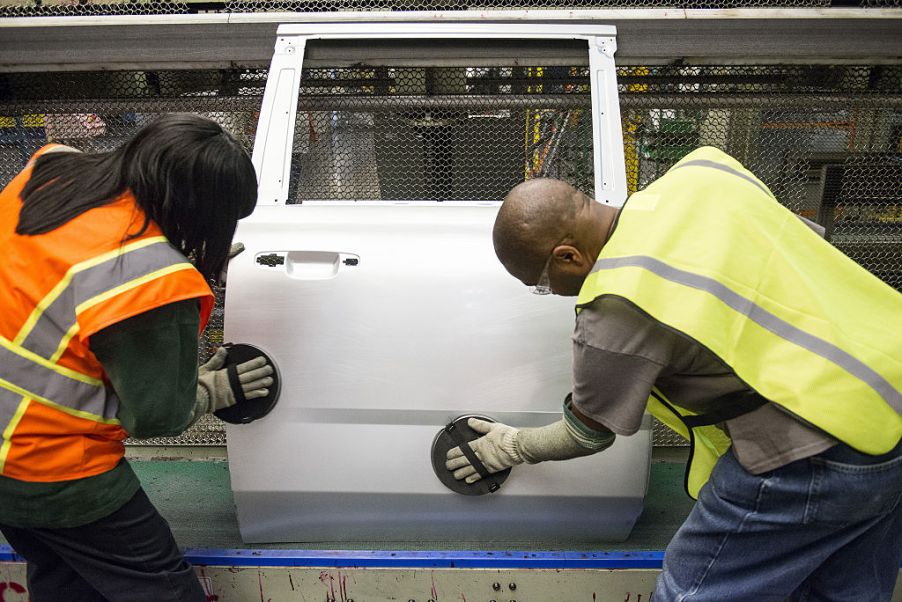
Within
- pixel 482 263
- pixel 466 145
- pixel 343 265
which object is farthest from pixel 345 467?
pixel 466 145

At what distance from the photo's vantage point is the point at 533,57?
100 inches

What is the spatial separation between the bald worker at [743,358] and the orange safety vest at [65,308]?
73 cm

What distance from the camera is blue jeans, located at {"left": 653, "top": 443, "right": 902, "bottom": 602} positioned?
1.31m

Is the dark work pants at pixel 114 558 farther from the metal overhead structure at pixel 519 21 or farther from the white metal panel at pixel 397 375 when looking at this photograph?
the metal overhead structure at pixel 519 21

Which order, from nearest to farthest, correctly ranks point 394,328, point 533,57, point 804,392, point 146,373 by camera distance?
1. point 804,392
2. point 146,373
3. point 394,328
4. point 533,57

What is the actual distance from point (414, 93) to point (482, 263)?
1.21 m

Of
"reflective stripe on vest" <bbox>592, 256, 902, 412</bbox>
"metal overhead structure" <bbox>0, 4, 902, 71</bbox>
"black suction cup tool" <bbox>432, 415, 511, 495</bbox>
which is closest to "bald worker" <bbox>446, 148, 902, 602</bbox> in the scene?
"reflective stripe on vest" <bbox>592, 256, 902, 412</bbox>

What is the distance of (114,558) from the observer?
65.5 inches

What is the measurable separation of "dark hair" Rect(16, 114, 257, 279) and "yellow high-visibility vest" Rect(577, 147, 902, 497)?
81 cm

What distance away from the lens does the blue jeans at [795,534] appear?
51.6 inches

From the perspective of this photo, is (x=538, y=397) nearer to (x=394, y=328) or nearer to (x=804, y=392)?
(x=394, y=328)

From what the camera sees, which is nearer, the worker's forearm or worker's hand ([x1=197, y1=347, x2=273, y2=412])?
the worker's forearm

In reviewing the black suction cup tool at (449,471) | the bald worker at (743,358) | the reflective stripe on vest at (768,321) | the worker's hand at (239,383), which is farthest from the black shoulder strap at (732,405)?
the worker's hand at (239,383)

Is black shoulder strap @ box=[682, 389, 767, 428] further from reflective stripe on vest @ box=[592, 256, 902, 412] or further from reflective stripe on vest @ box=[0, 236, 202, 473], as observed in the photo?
reflective stripe on vest @ box=[0, 236, 202, 473]
